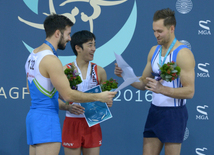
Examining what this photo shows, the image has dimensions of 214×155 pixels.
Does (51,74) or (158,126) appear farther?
(158,126)

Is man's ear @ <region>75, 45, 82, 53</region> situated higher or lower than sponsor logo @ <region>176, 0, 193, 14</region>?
lower

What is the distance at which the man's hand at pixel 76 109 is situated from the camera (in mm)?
2926

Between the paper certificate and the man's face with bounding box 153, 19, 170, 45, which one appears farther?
the paper certificate

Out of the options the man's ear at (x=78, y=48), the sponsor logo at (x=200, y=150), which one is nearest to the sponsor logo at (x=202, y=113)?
the sponsor logo at (x=200, y=150)

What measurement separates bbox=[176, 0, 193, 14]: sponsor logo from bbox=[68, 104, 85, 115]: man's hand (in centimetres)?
233

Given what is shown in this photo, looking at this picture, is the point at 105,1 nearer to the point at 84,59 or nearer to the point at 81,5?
the point at 81,5

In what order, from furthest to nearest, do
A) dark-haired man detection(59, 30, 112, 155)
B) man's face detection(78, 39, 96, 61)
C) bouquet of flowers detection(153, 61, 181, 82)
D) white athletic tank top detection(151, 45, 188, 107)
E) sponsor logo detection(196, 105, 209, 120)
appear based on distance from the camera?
sponsor logo detection(196, 105, 209, 120), man's face detection(78, 39, 96, 61), dark-haired man detection(59, 30, 112, 155), white athletic tank top detection(151, 45, 188, 107), bouquet of flowers detection(153, 61, 181, 82)

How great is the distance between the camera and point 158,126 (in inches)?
109

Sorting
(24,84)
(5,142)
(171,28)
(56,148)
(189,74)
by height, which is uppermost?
(171,28)

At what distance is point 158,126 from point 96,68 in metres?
1.03

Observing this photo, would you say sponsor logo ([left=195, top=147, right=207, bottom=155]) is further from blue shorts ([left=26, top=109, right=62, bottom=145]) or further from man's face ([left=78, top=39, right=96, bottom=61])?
blue shorts ([left=26, top=109, right=62, bottom=145])

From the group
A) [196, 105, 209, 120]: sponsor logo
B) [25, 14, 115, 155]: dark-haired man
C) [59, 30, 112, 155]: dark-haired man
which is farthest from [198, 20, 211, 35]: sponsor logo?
[25, 14, 115, 155]: dark-haired man

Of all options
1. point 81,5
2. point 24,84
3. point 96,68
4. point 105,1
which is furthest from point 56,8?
point 96,68

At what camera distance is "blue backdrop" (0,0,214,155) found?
406cm
